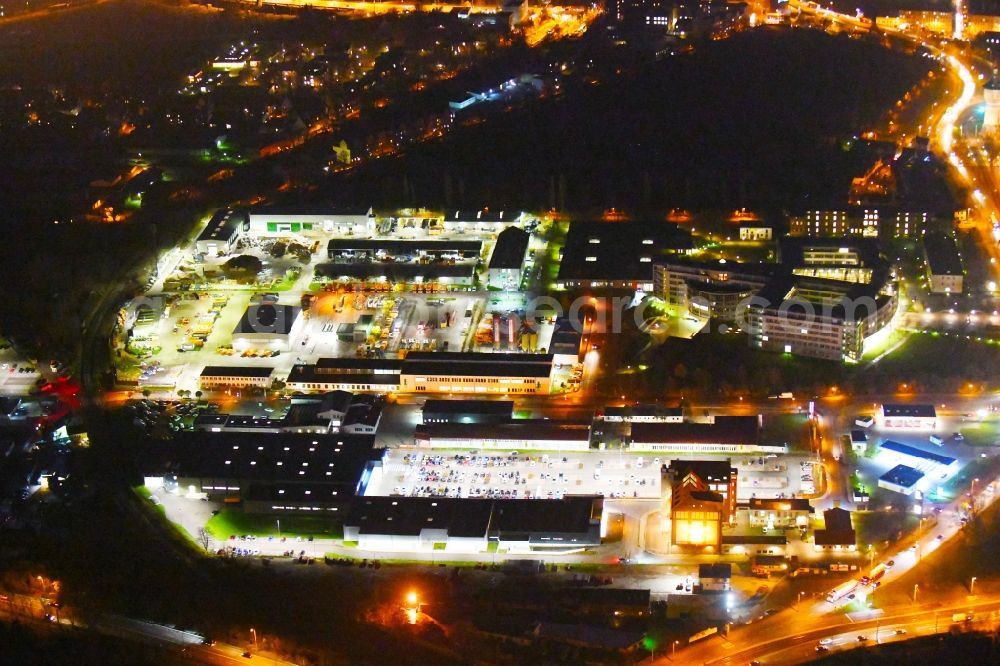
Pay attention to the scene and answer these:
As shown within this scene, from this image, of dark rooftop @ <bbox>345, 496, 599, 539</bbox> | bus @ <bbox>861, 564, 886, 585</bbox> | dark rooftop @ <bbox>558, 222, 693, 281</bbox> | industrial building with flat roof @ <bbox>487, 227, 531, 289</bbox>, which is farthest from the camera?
industrial building with flat roof @ <bbox>487, 227, 531, 289</bbox>

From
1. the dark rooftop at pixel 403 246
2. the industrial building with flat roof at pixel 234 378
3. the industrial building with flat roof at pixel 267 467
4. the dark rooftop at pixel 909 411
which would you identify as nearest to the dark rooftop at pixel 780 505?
the dark rooftop at pixel 909 411

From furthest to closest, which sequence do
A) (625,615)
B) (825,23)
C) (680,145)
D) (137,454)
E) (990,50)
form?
(825,23), (990,50), (680,145), (137,454), (625,615)

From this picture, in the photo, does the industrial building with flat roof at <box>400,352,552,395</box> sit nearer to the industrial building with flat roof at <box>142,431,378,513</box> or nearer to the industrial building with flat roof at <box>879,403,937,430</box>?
the industrial building with flat roof at <box>142,431,378,513</box>

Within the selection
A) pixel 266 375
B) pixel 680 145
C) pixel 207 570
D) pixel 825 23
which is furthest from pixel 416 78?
pixel 207 570

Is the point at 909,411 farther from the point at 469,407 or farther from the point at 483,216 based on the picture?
the point at 483,216

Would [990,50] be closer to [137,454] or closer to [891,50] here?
[891,50]

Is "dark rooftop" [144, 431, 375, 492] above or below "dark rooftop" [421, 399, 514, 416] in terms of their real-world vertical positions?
above

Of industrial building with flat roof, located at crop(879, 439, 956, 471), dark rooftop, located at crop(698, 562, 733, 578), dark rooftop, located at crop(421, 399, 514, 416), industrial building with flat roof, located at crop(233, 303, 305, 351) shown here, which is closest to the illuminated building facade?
dark rooftop, located at crop(698, 562, 733, 578)
